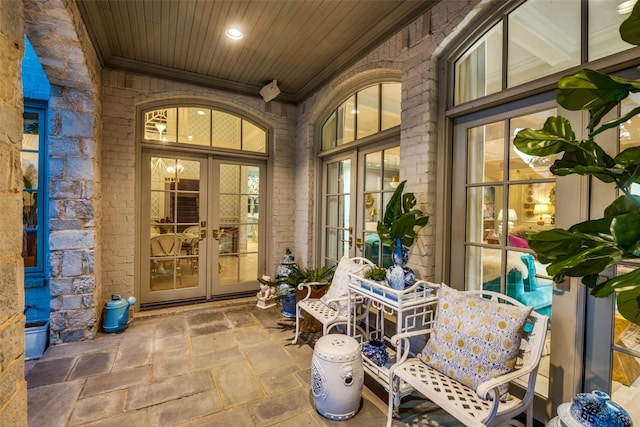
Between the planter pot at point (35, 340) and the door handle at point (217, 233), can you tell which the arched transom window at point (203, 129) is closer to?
the door handle at point (217, 233)

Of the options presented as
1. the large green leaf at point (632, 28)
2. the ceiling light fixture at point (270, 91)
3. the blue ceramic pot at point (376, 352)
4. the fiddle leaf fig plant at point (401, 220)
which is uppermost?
the ceiling light fixture at point (270, 91)

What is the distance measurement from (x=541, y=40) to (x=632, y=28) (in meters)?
1.29

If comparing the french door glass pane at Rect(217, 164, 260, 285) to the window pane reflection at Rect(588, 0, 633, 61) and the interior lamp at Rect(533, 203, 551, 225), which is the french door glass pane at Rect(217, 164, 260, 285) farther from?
the window pane reflection at Rect(588, 0, 633, 61)

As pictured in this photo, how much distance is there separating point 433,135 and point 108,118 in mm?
3476

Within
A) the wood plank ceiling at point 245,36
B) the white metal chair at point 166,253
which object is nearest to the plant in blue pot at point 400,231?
the wood plank ceiling at point 245,36

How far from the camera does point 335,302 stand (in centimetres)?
294

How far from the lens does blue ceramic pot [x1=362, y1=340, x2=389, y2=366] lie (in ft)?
7.21

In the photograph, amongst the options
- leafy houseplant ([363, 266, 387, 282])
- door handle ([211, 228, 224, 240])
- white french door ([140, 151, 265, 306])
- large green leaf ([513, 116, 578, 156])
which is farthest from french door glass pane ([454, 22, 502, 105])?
door handle ([211, 228, 224, 240])

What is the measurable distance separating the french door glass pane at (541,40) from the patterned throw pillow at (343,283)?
1880 mm

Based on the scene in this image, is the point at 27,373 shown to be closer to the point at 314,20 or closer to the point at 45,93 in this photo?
the point at 45,93

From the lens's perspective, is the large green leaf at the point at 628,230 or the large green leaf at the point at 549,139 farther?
the large green leaf at the point at 549,139

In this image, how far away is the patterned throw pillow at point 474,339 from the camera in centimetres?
158

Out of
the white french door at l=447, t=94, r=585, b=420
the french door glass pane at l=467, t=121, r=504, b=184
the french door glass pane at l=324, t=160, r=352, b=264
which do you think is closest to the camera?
the white french door at l=447, t=94, r=585, b=420

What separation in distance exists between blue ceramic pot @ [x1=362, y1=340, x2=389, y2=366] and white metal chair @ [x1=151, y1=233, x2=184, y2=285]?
9.19 feet
